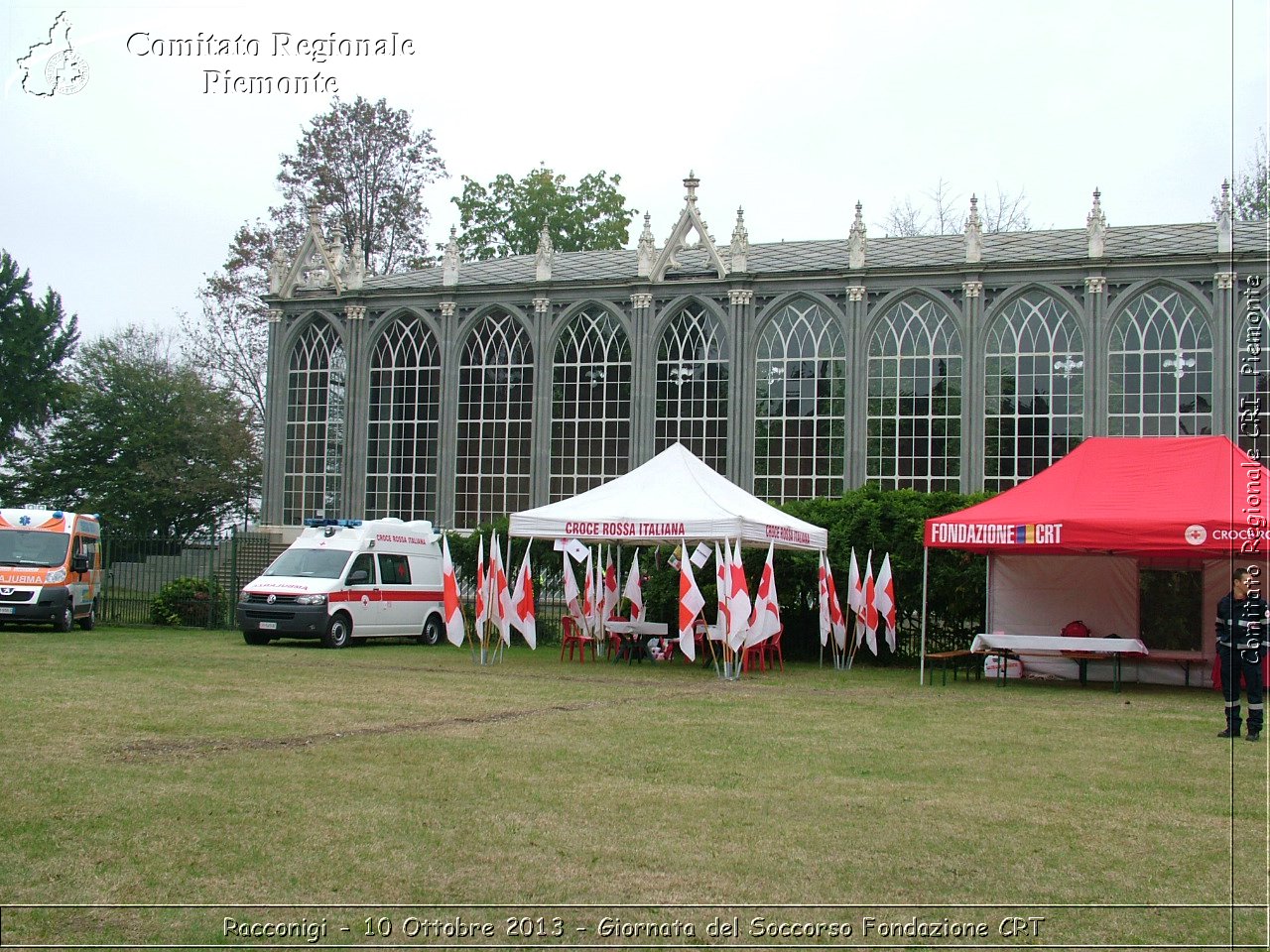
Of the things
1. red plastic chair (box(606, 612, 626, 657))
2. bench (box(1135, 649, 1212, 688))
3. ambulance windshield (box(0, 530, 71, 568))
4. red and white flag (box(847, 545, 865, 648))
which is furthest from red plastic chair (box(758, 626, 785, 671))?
ambulance windshield (box(0, 530, 71, 568))

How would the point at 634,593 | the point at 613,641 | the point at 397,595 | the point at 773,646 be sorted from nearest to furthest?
1. the point at 773,646
2. the point at 613,641
3. the point at 634,593
4. the point at 397,595

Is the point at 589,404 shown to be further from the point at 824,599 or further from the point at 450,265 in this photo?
the point at 824,599

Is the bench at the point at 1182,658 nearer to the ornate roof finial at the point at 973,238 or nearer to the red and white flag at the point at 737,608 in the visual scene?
the red and white flag at the point at 737,608

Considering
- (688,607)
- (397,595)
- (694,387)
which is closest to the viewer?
(688,607)

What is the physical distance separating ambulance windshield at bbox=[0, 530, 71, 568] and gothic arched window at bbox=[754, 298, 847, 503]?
16.2 m

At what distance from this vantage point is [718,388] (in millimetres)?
33438

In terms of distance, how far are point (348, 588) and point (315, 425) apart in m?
15.2

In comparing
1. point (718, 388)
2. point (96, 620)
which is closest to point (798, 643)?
point (718, 388)

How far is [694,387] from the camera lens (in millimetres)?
33688

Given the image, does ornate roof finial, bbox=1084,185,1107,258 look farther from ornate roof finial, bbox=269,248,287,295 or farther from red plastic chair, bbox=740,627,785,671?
ornate roof finial, bbox=269,248,287,295

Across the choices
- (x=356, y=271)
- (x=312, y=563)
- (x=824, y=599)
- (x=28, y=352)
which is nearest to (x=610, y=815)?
(x=824, y=599)

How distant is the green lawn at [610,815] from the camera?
5.68m

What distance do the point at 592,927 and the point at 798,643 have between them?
58.8 feet

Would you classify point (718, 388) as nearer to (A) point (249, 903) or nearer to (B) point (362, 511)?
(B) point (362, 511)
